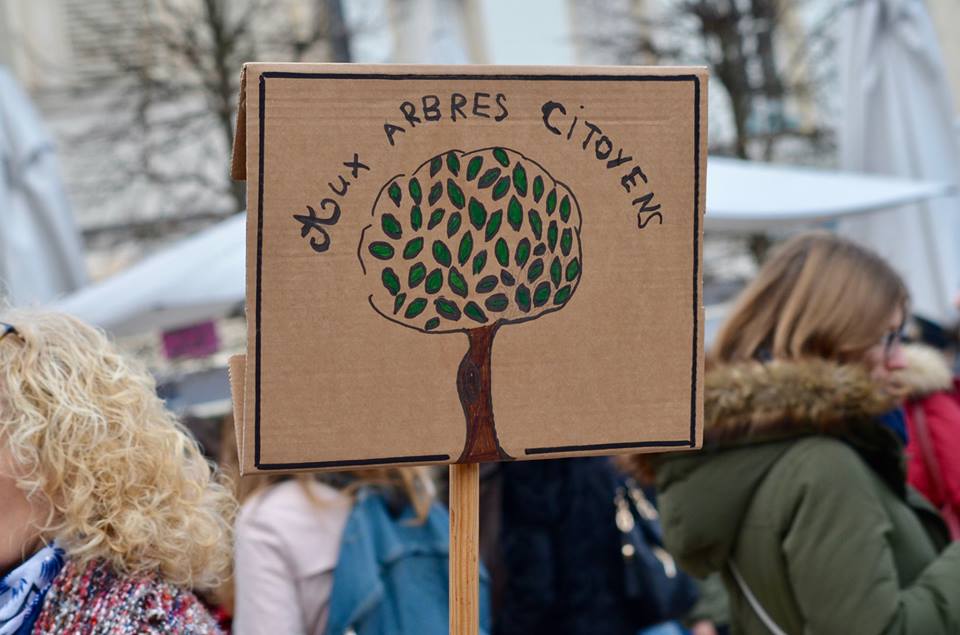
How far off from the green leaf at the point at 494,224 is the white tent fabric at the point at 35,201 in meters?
4.66

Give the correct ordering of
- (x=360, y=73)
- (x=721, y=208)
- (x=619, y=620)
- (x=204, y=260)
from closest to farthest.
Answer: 1. (x=360, y=73)
2. (x=619, y=620)
3. (x=204, y=260)
4. (x=721, y=208)

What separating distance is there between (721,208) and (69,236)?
338 cm

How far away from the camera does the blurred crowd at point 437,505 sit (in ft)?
Result: 5.25

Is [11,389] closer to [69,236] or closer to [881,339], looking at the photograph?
[881,339]

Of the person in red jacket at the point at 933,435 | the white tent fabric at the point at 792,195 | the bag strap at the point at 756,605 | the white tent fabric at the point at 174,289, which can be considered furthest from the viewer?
the white tent fabric at the point at 792,195

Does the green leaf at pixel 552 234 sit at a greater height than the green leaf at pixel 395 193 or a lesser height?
lesser

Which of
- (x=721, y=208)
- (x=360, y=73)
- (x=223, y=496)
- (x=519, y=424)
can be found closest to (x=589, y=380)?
(x=519, y=424)

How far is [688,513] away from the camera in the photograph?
86.3 inches

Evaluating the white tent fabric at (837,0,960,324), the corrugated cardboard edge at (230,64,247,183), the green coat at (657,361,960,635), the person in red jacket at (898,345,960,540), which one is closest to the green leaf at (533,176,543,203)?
the corrugated cardboard edge at (230,64,247,183)

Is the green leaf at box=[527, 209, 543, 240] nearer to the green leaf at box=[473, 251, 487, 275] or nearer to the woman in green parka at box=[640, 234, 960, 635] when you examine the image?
the green leaf at box=[473, 251, 487, 275]

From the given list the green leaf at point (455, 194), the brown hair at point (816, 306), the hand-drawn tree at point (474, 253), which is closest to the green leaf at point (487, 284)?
the hand-drawn tree at point (474, 253)

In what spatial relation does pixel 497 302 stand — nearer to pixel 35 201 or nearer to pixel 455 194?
pixel 455 194

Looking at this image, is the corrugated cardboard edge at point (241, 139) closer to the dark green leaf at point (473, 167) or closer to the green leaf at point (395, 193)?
the green leaf at point (395, 193)

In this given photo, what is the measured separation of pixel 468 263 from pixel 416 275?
73 mm
